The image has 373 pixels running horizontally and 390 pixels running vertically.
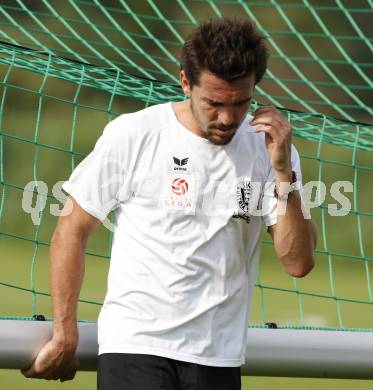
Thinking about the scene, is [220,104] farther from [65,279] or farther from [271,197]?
[65,279]

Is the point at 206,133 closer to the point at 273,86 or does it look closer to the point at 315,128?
the point at 315,128

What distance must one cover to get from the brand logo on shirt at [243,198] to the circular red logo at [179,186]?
0.14 meters

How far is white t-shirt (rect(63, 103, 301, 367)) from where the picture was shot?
307cm

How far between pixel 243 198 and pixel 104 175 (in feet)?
1.17

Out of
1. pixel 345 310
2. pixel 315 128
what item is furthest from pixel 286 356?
pixel 345 310

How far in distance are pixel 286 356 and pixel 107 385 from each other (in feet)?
1.92

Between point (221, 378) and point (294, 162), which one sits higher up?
point (294, 162)

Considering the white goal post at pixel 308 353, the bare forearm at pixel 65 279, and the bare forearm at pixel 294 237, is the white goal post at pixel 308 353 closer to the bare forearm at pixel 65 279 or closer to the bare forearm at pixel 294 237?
the bare forearm at pixel 65 279

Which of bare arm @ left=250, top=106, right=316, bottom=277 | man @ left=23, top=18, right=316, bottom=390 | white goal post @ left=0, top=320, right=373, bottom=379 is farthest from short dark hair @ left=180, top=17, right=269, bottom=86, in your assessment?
white goal post @ left=0, top=320, right=373, bottom=379

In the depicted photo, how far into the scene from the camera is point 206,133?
3.11 m

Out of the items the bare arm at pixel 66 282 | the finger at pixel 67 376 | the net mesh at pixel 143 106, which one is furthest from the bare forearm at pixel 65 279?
the net mesh at pixel 143 106

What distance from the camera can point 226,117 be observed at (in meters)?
3.04

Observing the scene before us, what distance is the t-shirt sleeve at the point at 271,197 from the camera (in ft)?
10.4

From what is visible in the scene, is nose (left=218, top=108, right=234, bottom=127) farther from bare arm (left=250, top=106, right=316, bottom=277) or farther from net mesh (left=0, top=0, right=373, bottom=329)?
net mesh (left=0, top=0, right=373, bottom=329)
